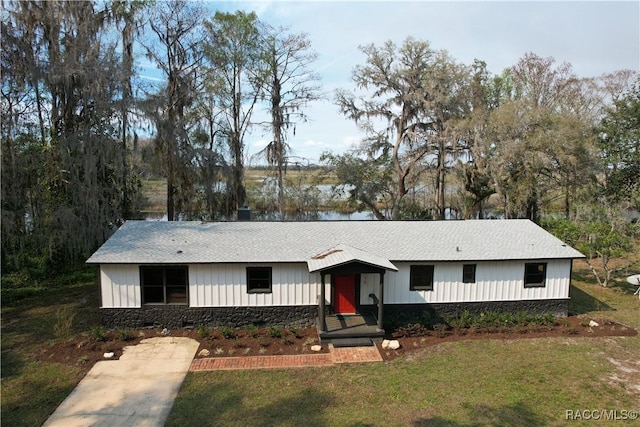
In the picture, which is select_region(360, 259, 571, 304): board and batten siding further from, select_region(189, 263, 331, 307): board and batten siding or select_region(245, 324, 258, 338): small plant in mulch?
select_region(245, 324, 258, 338): small plant in mulch

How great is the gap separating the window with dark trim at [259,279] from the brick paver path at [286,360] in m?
2.22

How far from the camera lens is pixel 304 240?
514 inches

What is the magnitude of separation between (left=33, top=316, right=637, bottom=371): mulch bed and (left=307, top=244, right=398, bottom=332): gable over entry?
2.94 feet

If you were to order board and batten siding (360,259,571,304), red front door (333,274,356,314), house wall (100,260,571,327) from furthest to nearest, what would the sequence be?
board and batten siding (360,259,571,304) < red front door (333,274,356,314) < house wall (100,260,571,327)

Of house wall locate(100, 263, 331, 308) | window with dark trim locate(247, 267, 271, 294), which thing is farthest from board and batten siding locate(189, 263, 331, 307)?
window with dark trim locate(247, 267, 271, 294)

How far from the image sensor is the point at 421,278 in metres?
12.4

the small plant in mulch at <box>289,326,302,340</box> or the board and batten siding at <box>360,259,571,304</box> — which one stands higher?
the board and batten siding at <box>360,259,571,304</box>

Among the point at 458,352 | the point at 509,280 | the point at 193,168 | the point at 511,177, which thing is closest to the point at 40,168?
the point at 193,168

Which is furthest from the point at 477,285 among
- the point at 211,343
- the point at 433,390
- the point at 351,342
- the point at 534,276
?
the point at 211,343

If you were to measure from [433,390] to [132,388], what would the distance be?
6.54 m

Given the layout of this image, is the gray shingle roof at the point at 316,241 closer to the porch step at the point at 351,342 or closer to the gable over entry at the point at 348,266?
the gable over entry at the point at 348,266

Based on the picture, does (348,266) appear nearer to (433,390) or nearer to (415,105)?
(433,390)

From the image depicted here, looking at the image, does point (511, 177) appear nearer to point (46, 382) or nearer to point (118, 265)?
point (118, 265)

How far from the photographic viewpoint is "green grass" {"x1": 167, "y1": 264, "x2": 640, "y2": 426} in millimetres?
7699
